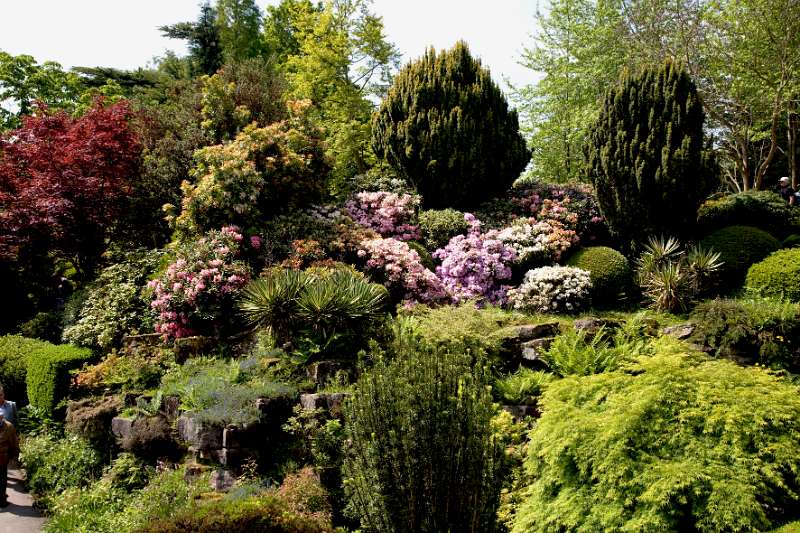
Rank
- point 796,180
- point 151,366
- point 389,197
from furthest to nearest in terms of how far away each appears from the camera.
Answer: point 796,180 → point 389,197 → point 151,366

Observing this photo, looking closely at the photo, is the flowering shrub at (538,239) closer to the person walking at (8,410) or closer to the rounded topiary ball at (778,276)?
the rounded topiary ball at (778,276)

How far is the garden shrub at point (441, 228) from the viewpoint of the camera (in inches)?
552

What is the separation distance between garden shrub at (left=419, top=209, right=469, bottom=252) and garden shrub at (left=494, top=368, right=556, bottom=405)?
6.22 metres

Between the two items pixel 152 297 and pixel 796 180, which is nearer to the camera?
pixel 152 297

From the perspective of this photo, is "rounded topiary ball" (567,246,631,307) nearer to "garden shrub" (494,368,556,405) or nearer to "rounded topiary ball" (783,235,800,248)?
"rounded topiary ball" (783,235,800,248)

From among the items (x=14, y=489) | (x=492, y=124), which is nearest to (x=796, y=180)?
(x=492, y=124)

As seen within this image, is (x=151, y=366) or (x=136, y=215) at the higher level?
(x=136, y=215)

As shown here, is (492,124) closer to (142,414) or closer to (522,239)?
(522,239)

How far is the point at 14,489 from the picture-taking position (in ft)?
31.7

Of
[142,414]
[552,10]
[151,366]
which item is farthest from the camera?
[552,10]

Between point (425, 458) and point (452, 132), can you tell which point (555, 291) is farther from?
point (425, 458)

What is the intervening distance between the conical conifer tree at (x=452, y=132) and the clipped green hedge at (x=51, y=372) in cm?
850

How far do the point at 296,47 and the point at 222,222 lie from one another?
1963cm

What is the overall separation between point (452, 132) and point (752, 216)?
6830 mm
